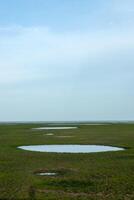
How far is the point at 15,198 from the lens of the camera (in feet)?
62.3

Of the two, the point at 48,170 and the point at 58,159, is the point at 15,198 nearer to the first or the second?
the point at 48,170

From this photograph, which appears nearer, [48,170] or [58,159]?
[48,170]

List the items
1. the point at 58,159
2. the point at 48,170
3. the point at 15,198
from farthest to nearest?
the point at 58,159 < the point at 48,170 < the point at 15,198

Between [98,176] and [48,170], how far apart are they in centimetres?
439

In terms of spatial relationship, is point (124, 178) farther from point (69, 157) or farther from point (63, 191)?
point (69, 157)

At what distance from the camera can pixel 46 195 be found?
1961 cm

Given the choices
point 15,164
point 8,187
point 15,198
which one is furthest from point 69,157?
point 15,198

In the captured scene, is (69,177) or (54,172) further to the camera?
(54,172)

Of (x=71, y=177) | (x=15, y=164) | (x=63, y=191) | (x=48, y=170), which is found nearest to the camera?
(x=63, y=191)

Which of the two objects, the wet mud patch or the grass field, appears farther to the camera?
the wet mud patch

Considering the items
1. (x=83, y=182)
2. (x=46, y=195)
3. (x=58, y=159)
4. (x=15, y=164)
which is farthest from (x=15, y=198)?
(x=58, y=159)

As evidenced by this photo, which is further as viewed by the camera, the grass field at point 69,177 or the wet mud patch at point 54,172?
the wet mud patch at point 54,172

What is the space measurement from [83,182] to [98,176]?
202 centimetres

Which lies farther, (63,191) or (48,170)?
(48,170)
